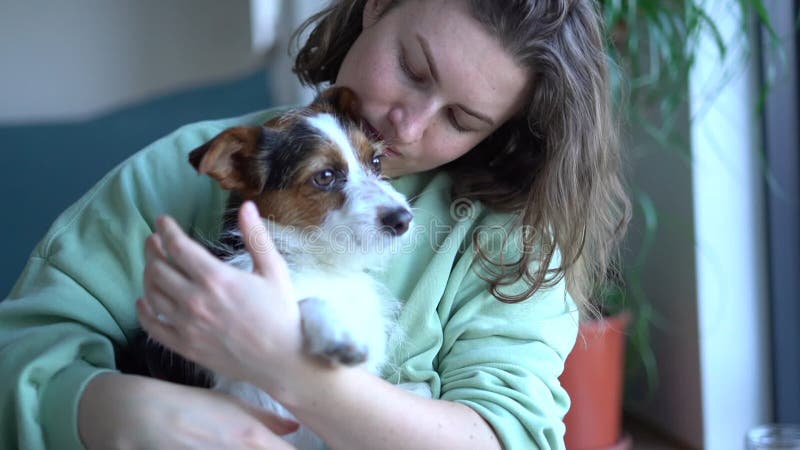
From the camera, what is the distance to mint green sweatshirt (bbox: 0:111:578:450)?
3.86ft

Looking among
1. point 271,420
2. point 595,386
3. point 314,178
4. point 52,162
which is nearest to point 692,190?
point 595,386

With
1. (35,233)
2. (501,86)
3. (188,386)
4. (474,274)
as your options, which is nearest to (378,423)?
(188,386)

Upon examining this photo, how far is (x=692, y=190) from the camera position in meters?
2.14

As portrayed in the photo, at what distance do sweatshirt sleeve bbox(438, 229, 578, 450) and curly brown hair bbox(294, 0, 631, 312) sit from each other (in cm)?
4

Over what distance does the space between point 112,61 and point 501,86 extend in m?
2.12

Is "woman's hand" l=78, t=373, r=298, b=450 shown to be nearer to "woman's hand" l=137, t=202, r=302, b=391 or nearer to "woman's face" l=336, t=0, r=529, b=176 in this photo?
"woman's hand" l=137, t=202, r=302, b=391

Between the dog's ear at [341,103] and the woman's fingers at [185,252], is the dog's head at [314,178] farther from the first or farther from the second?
the woman's fingers at [185,252]

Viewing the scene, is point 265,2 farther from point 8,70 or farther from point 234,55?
point 8,70

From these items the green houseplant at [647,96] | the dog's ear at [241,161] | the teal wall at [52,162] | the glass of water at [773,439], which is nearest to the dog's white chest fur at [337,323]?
the dog's ear at [241,161]

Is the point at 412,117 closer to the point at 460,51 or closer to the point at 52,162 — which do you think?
the point at 460,51

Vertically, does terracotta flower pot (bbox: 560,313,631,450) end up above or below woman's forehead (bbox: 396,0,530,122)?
below

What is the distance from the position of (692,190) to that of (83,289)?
1543 millimetres

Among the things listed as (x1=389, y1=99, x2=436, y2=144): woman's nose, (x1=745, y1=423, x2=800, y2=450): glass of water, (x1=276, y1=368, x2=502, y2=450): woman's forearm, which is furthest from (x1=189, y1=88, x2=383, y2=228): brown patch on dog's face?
(x1=745, y1=423, x2=800, y2=450): glass of water

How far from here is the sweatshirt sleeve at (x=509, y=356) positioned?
4.24ft
